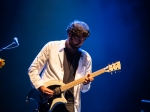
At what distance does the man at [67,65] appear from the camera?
8.20 feet

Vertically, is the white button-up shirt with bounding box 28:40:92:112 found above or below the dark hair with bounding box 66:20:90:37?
below

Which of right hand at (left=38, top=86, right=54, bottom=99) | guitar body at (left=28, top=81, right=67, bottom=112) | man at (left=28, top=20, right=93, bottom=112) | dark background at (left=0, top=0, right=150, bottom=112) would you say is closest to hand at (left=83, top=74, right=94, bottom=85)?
man at (left=28, top=20, right=93, bottom=112)

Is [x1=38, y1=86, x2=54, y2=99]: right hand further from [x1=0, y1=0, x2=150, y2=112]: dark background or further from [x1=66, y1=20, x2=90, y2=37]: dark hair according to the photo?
[x1=0, y1=0, x2=150, y2=112]: dark background

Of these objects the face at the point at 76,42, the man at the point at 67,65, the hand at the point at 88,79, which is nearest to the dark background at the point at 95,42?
the man at the point at 67,65

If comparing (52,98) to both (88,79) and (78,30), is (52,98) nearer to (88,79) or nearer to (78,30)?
(88,79)

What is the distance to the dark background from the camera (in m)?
3.55

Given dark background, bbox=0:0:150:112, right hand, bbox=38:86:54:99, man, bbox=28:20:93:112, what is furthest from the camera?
dark background, bbox=0:0:150:112

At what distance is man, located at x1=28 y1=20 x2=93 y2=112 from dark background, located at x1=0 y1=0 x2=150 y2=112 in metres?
1.01

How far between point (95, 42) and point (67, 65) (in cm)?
124

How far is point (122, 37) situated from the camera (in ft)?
12.3

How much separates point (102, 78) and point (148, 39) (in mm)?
1001

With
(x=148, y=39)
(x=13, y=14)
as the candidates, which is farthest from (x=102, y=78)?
(x=13, y=14)

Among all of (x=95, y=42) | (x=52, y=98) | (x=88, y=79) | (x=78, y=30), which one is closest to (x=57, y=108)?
(x=52, y=98)

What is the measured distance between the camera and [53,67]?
2.56m
